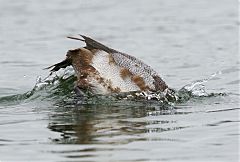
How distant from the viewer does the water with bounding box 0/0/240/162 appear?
23.4 ft

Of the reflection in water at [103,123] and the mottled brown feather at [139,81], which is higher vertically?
the mottled brown feather at [139,81]

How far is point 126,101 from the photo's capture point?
9.49 metres

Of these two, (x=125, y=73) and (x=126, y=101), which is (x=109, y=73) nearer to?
(x=125, y=73)

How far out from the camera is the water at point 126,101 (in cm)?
714

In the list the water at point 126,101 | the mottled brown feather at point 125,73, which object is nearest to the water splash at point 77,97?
the water at point 126,101

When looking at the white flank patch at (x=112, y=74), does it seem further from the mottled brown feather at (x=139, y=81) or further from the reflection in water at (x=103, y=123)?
the reflection in water at (x=103, y=123)

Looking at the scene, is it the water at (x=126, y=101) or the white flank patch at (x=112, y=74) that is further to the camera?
the white flank patch at (x=112, y=74)

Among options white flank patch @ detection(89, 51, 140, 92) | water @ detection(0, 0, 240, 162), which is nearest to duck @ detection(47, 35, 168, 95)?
white flank patch @ detection(89, 51, 140, 92)

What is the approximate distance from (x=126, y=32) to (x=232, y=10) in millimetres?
3390

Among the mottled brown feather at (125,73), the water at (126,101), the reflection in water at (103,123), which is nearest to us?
the water at (126,101)

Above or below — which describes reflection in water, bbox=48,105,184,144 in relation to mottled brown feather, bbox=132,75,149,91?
below

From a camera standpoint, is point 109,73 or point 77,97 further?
point 77,97

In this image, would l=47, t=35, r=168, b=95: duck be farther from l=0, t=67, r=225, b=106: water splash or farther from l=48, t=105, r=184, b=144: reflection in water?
l=48, t=105, r=184, b=144: reflection in water

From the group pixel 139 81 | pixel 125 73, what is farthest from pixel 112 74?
pixel 139 81
